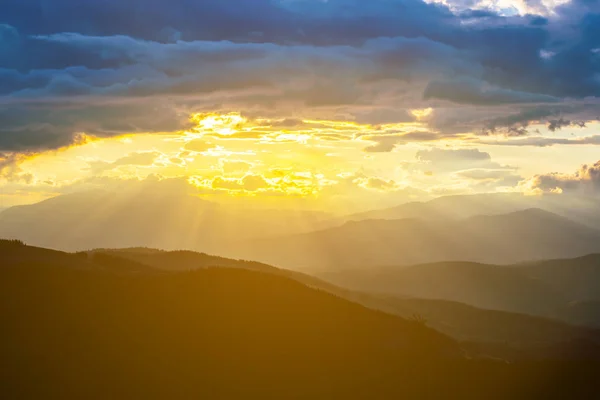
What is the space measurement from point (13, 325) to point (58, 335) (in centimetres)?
368

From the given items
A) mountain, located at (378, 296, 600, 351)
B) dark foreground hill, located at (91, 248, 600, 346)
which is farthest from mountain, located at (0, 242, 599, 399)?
mountain, located at (378, 296, 600, 351)

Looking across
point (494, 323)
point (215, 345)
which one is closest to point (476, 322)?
point (494, 323)

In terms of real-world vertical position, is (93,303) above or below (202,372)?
above

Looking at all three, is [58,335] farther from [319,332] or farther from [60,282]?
[319,332]

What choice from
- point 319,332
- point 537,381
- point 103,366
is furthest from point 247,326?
point 537,381

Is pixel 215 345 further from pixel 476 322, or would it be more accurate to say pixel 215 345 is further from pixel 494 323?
pixel 494 323

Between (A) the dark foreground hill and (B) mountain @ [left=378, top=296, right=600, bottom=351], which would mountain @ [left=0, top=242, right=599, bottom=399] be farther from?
(B) mountain @ [left=378, top=296, right=600, bottom=351]

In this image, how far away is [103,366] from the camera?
4997 centimetres

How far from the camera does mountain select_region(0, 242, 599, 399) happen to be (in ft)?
163

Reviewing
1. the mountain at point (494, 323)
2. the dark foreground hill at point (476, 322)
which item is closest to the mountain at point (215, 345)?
the dark foreground hill at point (476, 322)

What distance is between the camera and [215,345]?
59781 mm

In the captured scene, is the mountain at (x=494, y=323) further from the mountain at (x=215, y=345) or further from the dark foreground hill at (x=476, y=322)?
the mountain at (x=215, y=345)

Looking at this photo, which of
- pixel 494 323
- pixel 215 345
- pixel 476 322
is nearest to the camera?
pixel 215 345

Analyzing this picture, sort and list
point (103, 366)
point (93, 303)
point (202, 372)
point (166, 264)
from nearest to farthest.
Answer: point (103, 366) < point (202, 372) < point (93, 303) < point (166, 264)
